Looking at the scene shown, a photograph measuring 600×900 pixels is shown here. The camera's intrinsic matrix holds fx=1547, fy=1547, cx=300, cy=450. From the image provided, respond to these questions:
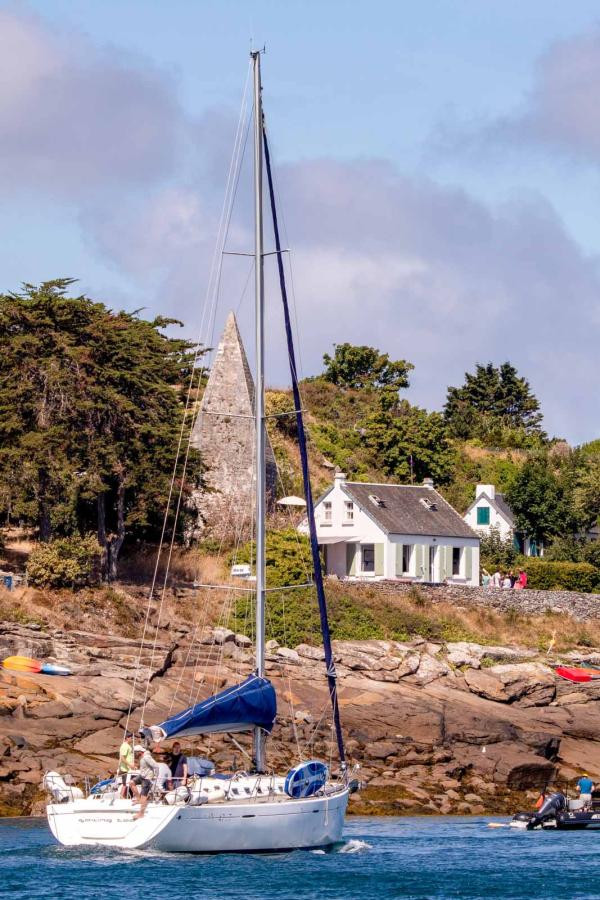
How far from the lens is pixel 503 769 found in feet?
153

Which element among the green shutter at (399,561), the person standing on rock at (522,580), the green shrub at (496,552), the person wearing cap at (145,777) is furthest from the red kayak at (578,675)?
the person wearing cap at (145,777)

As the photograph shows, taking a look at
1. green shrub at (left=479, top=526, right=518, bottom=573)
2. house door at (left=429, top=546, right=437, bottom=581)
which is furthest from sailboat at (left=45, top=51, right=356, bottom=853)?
green shrub at (left=479, top=526, right=518, bottom=573)

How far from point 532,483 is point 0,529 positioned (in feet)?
105

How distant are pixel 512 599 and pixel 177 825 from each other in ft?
118

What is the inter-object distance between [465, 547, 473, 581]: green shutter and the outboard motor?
3027 centimetres

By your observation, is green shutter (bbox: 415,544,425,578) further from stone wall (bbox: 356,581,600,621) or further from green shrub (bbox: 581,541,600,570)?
green shrub (bbox: 581,541,600,570)

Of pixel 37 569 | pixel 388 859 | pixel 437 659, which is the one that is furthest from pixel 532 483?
pixel 388 859

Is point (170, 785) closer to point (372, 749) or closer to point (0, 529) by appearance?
point (372, 749)

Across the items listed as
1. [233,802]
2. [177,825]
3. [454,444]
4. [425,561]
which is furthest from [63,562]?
[454,444]

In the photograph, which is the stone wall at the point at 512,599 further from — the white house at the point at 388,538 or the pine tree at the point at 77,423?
the pine tree at the point at 77,423

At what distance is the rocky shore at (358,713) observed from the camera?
43469 millimetres

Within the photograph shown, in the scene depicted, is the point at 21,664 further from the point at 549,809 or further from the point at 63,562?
the point at 549,809

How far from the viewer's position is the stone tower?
69188 millimetres

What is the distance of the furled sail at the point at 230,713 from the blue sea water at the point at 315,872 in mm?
2803
